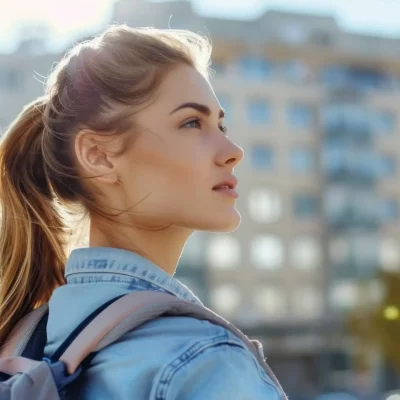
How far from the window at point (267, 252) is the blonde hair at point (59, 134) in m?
26.0

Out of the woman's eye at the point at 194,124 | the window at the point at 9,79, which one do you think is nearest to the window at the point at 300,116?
the window at the point at 9,79

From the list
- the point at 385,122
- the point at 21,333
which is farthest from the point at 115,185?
the point at 385,122

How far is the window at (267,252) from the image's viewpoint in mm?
27391

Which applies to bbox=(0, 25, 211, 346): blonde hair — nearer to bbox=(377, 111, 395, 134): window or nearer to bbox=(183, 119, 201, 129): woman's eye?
bbox=(183, 119, 201, 129): woman's eye

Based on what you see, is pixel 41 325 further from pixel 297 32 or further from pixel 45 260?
pixel 297 32

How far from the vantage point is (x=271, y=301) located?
27078 millimetres

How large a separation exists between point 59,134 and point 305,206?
27134 millimetres

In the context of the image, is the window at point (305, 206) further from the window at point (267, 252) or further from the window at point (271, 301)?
the window at point (271, 301)

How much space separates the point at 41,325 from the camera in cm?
129

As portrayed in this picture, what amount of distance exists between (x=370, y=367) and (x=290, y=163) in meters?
7.03

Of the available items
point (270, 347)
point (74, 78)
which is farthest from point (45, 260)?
point (270, 347)

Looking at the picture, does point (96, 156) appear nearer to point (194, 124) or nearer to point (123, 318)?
point (194, 124)

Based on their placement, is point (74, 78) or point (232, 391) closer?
point (232, 391)

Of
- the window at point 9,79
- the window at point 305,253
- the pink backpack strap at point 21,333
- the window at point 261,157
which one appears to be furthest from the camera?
the window at point 261,157
